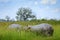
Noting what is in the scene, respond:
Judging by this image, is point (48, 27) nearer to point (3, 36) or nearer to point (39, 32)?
point (39, 32)

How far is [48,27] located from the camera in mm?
8094

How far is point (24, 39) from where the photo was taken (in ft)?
21.9

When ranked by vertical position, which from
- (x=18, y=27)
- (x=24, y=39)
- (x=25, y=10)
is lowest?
(x=24, y=39)

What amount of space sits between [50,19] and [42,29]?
3.90m

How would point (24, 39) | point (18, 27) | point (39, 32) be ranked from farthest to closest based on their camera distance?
point (18, 27) → point (39, 32) → point (24, 39)

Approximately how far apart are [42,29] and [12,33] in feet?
4.70

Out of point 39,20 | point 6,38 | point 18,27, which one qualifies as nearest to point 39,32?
point 18,27

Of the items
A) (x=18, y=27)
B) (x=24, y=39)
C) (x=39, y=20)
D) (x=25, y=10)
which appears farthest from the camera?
(x=25, y=10)

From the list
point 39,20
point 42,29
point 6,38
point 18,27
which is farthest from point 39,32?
point 39,20

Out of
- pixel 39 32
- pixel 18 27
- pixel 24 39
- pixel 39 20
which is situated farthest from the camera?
pixel 39 20

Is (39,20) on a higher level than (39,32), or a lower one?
higher

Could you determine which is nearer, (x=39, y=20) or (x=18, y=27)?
(x=18, y=27)

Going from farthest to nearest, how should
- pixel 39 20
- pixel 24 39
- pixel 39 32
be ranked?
pixel 39 20, pixel 39 32, pixel 24 39

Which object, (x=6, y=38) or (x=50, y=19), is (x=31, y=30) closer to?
(x=6, y=38)
